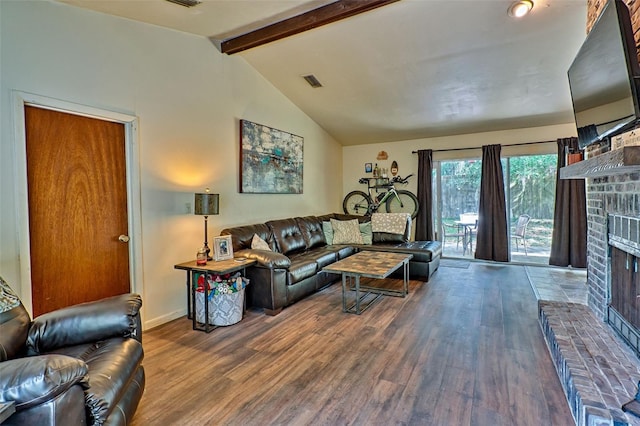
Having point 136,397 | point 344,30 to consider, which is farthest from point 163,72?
point 136,397

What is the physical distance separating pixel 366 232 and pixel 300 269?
215cm

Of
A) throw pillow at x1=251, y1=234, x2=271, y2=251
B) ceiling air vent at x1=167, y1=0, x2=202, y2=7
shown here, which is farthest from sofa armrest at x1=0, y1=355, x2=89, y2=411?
ceiling air vent at x1=167, y1=0, x2=202, y2=7

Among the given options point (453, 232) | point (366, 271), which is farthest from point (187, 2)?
point (453, 232)

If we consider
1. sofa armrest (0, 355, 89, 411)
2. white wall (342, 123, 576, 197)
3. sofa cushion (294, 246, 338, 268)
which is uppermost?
white wall (342, 123, 576, 197)

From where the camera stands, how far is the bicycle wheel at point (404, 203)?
645cm

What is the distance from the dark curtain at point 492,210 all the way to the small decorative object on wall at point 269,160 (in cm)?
330

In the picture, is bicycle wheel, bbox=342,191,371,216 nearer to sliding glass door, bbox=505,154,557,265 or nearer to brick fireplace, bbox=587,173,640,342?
sliding glass door, bbox=505,154,557,265

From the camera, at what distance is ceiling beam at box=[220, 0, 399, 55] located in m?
3.05

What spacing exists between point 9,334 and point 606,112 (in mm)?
3770

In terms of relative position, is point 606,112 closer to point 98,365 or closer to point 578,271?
point 98,365

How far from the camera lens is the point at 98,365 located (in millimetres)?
1506

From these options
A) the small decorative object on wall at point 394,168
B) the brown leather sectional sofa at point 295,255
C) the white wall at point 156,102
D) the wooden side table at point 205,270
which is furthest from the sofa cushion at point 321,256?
the small decorative object on wall at point 394,168

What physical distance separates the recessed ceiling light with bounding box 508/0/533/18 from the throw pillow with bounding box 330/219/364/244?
3.53 meters

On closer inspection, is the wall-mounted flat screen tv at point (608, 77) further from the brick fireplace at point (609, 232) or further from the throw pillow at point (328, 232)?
the throw pillow at point (328, 232)
